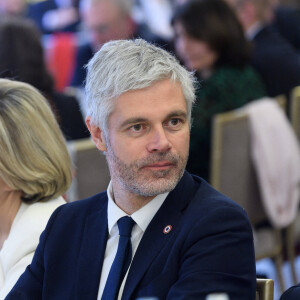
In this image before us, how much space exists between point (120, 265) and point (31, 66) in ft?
8.28

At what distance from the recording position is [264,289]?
6.54ft

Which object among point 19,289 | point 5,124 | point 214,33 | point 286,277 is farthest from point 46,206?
point 286,277

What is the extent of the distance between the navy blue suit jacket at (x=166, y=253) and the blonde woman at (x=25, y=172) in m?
0.29

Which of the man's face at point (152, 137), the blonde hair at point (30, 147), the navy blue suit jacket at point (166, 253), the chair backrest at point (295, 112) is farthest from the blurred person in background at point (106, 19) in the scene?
the man's face at point (152, 137)

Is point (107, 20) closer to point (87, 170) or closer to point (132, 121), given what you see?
point (87, 170)

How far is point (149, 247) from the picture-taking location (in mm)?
1957

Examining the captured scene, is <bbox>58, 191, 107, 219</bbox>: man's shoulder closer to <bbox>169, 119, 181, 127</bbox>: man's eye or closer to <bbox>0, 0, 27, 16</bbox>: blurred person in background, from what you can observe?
<bbox>169, 119, 181, 127</bbox>: man's eye

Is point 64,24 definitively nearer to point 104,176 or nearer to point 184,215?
point 104,176

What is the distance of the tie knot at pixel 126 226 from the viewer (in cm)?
202

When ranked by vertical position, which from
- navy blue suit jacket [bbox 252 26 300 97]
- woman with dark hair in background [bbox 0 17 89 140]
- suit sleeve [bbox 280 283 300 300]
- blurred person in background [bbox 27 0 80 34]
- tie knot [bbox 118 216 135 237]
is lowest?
blurred person in background [bbox 27 0 80 34]

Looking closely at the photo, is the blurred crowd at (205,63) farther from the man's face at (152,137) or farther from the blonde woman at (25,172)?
the man's face at (152,137)

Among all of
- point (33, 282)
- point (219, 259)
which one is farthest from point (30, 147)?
point (219, 259)

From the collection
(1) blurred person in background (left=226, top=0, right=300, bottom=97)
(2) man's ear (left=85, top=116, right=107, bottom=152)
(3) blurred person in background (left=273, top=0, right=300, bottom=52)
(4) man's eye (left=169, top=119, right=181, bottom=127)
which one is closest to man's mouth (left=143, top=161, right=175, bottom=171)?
(4) man's eye (left=169, top=119, right=181, bottom=127)

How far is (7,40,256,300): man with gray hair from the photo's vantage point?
1847 mm
